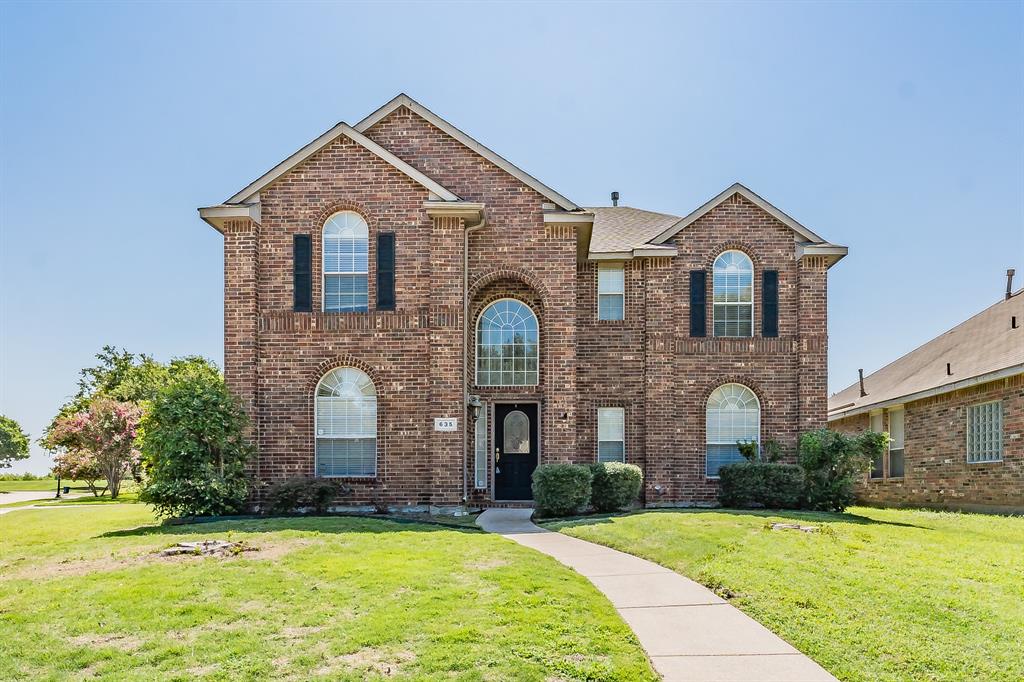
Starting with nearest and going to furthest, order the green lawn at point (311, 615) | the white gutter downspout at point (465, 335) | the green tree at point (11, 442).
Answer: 1. the green lawn at point (311, 615)
2. the white gutter downspout at point (465, 335)
3. the green tree at point (11, 442)

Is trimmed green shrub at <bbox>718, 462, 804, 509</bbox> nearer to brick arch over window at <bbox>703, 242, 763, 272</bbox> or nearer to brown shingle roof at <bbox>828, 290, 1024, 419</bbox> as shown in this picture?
brick arch over window at <bbox>703, 242, 763, 272</bbox>

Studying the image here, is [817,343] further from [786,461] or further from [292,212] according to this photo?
[292,212]

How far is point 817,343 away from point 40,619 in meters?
17.8

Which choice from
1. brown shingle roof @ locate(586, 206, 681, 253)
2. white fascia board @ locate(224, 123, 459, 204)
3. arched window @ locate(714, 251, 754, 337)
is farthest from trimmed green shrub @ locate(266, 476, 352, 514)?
arched window @ locate(714, 251, 754, 337)

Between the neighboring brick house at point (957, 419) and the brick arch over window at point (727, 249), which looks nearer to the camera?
the neighboring brick house at point (957, 419)

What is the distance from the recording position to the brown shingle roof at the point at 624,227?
21359 millimetres

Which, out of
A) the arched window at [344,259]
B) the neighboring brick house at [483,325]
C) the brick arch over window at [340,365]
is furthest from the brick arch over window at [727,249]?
the brick arch over window at [340,365]

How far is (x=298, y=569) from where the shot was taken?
998 centimetres

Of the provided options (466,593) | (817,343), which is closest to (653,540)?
(466,593)

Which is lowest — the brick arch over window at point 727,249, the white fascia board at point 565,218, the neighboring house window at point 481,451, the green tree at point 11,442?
the green tree at point 11,442

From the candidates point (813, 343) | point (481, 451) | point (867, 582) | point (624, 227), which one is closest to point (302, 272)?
point (481, 451)

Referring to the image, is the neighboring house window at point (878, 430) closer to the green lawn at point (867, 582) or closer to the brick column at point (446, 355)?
the green lawn at point (867, 582)

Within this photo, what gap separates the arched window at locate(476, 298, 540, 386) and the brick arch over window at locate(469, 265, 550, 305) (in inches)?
33.3

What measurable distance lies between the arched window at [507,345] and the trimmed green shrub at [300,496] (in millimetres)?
4628
